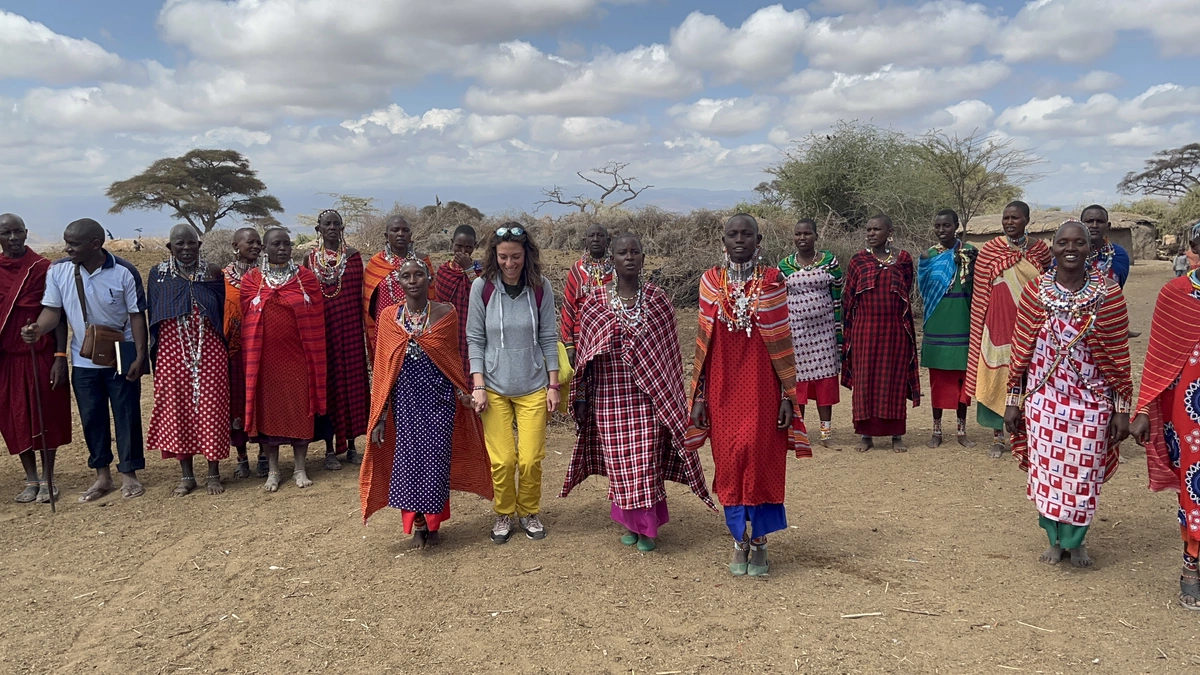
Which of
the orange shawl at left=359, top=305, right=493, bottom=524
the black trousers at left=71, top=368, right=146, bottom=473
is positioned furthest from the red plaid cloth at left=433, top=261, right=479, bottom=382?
the black trousers at left=71, top=368, right=146, bottom=473

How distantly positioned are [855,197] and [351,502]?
1695cm

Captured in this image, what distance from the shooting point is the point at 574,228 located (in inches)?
Result: 648

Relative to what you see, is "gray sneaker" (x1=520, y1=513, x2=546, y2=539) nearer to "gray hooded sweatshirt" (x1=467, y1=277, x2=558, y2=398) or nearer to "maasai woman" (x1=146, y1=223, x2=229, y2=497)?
"gray hooded sweatshirt" (x1=467, y1=277, x2=558, y2=398)

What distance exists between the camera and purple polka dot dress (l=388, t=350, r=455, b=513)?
4570 millimetres

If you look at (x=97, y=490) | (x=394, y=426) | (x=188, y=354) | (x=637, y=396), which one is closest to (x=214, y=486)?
(x=97, y=490)

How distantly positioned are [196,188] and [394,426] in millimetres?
24595

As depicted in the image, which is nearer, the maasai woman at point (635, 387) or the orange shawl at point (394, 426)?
the maasai woman at point (635, 387)

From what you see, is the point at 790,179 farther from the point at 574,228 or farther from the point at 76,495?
the point at 76,495

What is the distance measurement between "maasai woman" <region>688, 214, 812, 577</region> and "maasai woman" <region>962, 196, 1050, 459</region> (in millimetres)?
2892

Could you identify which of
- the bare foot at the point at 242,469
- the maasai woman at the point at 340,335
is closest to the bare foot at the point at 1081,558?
the maasai woman at the point at 340,335

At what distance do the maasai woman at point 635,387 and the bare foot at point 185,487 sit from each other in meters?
3.25

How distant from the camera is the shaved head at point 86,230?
18.0 ft

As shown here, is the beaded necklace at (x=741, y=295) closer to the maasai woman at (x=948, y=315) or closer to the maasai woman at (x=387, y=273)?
the maasai woman at (x=387, y=273)

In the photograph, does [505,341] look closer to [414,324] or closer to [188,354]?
[414,324]
